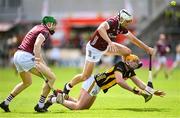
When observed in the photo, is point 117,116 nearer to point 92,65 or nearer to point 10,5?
point 92,65

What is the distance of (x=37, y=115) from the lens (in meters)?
17.0

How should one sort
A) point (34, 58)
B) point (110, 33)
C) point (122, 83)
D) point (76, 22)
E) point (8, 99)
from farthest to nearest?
point (76, 22), point (110, 33), point (8, 99), point (34, 58), point (122, 83)

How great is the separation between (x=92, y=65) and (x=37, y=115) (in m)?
3.13

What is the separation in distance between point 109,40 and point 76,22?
37.9 meters

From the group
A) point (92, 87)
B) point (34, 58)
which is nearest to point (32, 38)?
point (34, 58)

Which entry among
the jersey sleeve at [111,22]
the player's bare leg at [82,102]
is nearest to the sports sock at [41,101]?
the player's bare leg at [82,102]

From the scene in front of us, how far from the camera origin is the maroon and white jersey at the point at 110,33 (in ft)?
61.3

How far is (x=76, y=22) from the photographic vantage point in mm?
56094

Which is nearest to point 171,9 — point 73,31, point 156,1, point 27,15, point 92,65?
point 156,1

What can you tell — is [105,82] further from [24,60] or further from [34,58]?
[24,60]

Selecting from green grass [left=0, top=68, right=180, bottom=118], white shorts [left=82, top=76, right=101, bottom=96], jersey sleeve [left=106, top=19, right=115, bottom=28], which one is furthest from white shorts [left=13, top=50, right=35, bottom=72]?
jersey sleeve [left=106, top=19, right=115, bottom=28]

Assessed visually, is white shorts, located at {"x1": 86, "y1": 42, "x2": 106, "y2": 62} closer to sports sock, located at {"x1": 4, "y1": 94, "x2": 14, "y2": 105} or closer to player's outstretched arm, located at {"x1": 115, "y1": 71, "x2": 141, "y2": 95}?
player's outstretched arm, located at {"x1": 115, "y1": 71, "x2": 141, "y2": 95}

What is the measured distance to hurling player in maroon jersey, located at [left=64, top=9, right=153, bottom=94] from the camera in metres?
18.5

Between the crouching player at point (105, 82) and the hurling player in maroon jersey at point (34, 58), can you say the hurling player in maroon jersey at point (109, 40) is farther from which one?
the hurling player in maroon jersey at point (34, 58)
